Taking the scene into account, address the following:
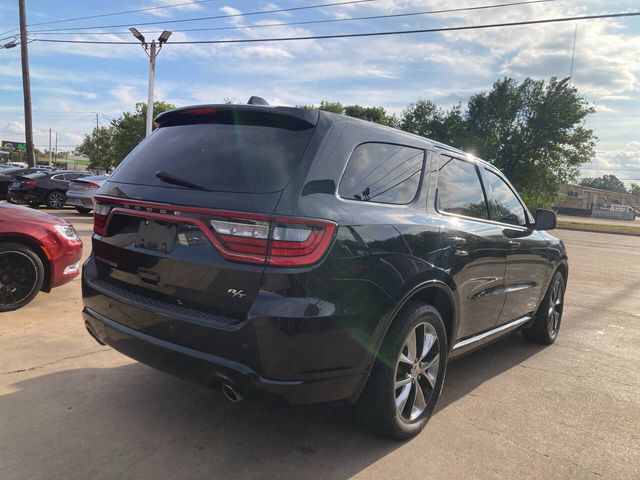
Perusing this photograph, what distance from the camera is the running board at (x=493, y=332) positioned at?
358 cm

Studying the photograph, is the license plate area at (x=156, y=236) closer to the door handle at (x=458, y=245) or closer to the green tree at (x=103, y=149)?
the door handle at (x=458, y=245)

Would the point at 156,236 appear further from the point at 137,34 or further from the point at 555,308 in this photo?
the point at 137,34

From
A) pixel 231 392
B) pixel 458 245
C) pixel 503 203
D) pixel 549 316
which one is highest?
pixel 503 203

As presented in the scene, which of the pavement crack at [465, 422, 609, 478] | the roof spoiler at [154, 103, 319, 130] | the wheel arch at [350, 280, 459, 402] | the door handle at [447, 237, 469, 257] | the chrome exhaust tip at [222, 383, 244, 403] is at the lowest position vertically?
the pavement crack at [465, 422, 609, 478]

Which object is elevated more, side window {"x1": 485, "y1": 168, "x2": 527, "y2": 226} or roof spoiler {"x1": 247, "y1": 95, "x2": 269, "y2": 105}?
roof spoiler {"x1": 247, "y1": 95, "x2": 269, "y2": 105}

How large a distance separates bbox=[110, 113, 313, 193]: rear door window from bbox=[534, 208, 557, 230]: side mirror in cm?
309

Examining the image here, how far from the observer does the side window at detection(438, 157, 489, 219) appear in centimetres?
345

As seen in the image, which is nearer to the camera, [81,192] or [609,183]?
[81,192]

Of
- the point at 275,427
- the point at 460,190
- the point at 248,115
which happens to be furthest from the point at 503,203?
the point at 275,427

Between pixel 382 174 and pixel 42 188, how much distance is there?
683 inches

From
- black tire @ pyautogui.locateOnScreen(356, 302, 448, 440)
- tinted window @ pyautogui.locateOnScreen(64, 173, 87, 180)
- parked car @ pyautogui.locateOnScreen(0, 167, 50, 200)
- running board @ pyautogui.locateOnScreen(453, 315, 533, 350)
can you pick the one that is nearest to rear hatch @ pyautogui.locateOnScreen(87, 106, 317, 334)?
black tire @ pyautogui.locateOnScreen(356, 302, 448, 440)

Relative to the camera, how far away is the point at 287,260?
7.49 ft

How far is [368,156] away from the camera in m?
2.84

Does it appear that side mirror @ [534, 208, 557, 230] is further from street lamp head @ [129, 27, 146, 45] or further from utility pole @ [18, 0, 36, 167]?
utility pole @ [18, 0, 36, 167]
